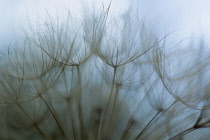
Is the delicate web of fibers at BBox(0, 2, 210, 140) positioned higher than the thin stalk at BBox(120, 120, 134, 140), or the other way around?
the delicate web of fibers at BBox(0, 2, 210, 140)

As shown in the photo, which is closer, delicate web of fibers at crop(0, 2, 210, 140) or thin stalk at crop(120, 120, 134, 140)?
delicate web of fibers at crop(0, 2, 210, 140)

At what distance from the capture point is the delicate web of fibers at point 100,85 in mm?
1604

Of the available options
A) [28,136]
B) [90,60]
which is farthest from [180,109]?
[28,136]

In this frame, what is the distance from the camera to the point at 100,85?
1700 mm

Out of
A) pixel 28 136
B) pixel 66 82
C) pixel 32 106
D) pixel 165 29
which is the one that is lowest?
pixel 28 136

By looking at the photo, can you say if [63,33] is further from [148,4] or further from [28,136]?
[28,136]

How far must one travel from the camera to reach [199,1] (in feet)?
5.84

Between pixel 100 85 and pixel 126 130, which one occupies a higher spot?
pixel 100 85

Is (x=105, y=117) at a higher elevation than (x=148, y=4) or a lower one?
lower

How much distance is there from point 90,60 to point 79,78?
0.13m

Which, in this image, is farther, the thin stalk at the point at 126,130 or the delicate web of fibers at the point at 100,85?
the thin stalk at the point at 126,130

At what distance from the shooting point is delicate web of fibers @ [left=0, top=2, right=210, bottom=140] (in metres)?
1.60

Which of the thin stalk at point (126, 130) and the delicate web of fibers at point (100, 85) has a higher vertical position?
the delicate web of fibers at point (100, 85)

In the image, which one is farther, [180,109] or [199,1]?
[199,1]
